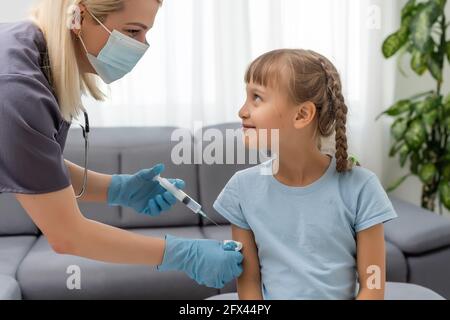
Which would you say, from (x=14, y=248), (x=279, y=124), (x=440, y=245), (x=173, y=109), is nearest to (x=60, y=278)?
(x=14, y=248)

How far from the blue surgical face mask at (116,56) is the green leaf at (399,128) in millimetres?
1777

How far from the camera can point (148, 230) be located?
2539 mm

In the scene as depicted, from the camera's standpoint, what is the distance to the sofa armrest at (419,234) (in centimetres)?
229

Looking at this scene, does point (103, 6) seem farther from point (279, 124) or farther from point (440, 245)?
point (440, 245)

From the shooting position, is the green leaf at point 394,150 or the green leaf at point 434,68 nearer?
the green leaf at point 434,68

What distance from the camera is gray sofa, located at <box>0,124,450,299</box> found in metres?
2.14

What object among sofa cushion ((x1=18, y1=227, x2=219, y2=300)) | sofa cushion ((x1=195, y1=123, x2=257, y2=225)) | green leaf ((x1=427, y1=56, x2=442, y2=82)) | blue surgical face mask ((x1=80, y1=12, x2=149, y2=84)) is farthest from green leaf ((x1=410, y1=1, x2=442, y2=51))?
blue surgical face mask ((x1=80, y1=12, x2=149, y2=84))

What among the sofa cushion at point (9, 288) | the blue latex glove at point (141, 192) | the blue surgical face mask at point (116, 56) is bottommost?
the sofa cushion at point (9, 288)

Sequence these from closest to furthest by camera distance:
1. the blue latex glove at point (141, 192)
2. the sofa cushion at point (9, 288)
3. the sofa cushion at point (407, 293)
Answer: the blue latex glove at point (141, 192), the sofa cushion at point (407, 293), the sofa cushion at point (9, 288)

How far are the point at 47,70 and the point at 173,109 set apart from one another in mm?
1664

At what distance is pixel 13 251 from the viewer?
7.62ft

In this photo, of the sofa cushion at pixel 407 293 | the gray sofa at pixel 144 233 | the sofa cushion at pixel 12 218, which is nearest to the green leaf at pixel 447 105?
the gray sofa at pixel 144 233

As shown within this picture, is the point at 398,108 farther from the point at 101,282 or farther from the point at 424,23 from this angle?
the point at 101,282

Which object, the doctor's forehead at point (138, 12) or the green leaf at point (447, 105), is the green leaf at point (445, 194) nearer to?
the green leaf at point (447, 105)
